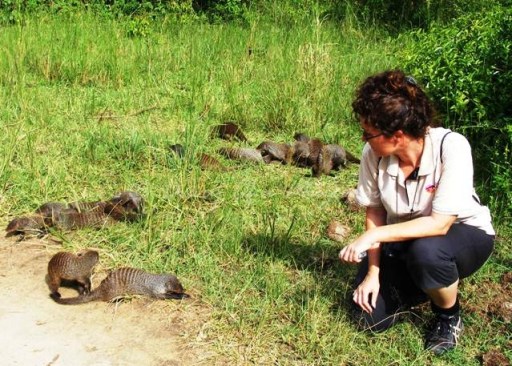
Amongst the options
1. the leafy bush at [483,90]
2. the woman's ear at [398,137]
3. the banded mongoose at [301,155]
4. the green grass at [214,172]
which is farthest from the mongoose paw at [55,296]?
the leafy bush at [483,90]

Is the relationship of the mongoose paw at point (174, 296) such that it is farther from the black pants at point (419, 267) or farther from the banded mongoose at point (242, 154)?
the banded mongoose at point (242, 154)

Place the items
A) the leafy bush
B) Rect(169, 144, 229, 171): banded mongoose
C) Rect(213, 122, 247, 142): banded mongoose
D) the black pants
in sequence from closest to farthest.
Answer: the black pants → the leafy bush → Rect(169, 144, 229, 171): banded mongoose → Rect(213, 122, 247, 142): banded mongoose

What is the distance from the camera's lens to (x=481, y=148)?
556 centimetres

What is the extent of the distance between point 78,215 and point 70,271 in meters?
0.68

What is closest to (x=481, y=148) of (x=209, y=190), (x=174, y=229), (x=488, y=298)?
(x=488, y=298)

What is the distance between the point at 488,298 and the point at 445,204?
3.27 ft

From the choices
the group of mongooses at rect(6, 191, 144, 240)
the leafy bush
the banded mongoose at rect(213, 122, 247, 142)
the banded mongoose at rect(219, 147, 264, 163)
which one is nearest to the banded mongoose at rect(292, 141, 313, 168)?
the banded mongoose at rect(219, 147, 264, 163)

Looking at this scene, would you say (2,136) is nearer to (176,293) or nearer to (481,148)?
(176,293)

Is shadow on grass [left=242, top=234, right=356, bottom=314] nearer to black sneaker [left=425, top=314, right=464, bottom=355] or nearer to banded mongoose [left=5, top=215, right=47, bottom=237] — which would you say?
black sneaker [left=425, top=314, right=464, bottom=355]

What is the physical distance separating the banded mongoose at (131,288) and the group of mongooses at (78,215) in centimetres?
73

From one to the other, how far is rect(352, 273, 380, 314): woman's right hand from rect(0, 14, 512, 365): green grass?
0.21 meters

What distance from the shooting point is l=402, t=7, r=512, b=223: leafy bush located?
5.09 metres

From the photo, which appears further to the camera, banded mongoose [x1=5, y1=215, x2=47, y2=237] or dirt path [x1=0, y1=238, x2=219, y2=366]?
banded mongoose [x1=5, y1=215, x2=47, y2=237]

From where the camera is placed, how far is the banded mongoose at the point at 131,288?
395 centimetres
